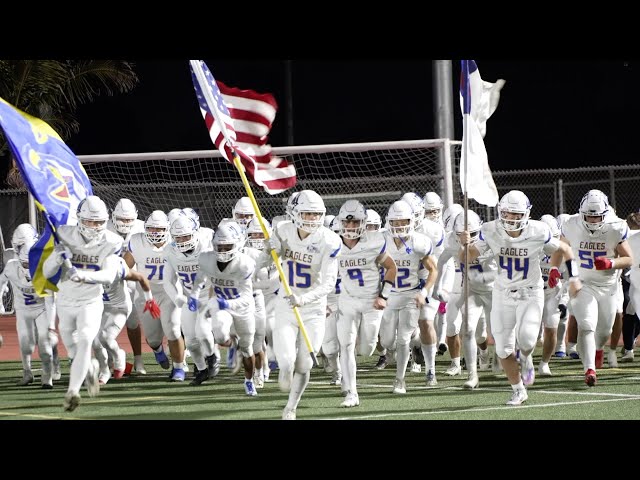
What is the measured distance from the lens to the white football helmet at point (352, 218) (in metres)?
10.5

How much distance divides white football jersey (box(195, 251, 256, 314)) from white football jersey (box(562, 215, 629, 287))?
3081 millimetres

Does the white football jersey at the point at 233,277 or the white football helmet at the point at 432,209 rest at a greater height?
the white football helmet at the point at 432,209

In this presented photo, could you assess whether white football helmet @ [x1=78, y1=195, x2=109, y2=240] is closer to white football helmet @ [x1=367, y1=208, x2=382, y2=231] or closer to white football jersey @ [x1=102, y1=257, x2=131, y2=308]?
white football jersey @ [x1=102, y1=257, x2=131, y2=308]

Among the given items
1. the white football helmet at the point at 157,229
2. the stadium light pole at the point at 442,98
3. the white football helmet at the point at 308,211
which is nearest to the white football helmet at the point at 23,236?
the white football helmet at the point at 157,229

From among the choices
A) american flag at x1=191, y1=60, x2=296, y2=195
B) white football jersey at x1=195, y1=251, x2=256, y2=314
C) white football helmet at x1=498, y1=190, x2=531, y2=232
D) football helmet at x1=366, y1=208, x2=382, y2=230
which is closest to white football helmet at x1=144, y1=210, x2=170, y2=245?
white football jersey at x1=195, y1=251, x2=256, y2=314

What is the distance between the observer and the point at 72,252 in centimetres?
1022

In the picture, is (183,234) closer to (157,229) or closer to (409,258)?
(157,229)

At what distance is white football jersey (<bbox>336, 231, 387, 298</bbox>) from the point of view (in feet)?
35.5

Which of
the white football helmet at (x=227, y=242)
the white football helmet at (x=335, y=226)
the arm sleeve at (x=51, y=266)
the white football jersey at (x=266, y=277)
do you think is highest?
the white football helmet at (x=335, y=226)

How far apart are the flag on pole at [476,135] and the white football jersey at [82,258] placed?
3.22 meters

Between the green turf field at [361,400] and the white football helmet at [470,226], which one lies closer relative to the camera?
the green turf field at [361,400]

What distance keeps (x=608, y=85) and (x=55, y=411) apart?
1404 centimetres

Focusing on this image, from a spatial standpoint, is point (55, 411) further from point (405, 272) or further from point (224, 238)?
point (405, 272)

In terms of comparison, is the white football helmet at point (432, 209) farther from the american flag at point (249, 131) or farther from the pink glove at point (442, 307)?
the american flag at point (249, 131)
